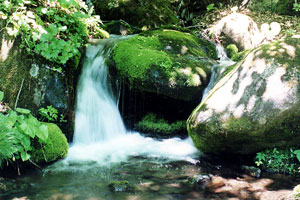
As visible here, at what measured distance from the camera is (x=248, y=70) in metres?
4.96

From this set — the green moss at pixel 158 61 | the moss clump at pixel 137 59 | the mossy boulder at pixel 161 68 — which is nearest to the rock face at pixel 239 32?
the green moss at pixel 158 61

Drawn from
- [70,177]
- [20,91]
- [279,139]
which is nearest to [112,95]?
[20,91]

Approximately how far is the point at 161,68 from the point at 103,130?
181 cm

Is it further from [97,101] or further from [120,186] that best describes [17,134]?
[97,101]

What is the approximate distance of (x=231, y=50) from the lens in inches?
343

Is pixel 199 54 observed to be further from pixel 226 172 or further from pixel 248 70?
pixel 226 172

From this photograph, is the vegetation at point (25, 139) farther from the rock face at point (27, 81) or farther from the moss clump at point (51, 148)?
the rock face at point (27, 81)

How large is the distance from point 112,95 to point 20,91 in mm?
2149

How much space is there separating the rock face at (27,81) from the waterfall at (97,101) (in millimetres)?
854

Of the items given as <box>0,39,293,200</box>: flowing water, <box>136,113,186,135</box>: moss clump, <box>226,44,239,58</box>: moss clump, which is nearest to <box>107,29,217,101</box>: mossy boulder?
<box>0,39,293,200</box>: flowing water

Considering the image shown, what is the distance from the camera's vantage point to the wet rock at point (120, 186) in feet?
13.4

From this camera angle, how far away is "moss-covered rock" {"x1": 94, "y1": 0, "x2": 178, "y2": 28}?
9.38 m

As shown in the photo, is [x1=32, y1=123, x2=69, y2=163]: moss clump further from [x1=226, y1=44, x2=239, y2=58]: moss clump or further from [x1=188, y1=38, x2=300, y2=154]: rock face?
[x1=226, y1=44, x2=239, y2=58]: moss clump

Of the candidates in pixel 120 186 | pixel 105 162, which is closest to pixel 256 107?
pixel 120 186
